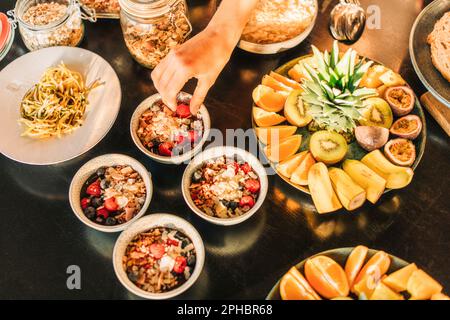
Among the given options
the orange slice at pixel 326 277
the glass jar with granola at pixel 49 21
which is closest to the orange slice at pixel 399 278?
the orange slice at pixel 326 277

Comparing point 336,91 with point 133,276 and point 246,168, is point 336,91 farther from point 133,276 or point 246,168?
point 133,276

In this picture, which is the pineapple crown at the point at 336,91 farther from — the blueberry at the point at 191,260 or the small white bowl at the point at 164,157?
the blueberry at the point at 191,260

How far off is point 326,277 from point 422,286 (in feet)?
0.81

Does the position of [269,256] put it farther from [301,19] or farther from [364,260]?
[301,19]

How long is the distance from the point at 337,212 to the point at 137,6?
91 cm

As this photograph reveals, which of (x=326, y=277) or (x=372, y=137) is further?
(x=372, y=137)

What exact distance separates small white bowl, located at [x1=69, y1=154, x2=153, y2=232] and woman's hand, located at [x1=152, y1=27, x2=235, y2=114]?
0.22 m

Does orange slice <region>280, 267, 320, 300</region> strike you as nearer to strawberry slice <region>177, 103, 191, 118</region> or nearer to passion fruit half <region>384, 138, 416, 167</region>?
passion fruit half <region>384, 138, 416, 167</region>

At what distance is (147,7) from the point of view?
55.6 inches

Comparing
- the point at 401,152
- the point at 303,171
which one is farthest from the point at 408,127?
the point at 303,171

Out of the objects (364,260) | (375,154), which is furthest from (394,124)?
(364,260)
